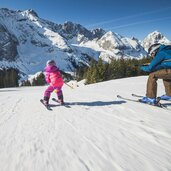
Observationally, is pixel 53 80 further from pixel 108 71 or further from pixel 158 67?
pixel 108 71

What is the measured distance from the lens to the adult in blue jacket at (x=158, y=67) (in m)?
8.09

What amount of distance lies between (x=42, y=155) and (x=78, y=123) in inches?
91.8

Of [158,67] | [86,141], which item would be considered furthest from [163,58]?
[86,141]

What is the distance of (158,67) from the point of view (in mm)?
8438

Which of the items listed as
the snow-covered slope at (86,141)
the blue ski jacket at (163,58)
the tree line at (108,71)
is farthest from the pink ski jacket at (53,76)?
the tree line at (108,71)

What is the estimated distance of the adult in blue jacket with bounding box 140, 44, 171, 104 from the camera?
809cm

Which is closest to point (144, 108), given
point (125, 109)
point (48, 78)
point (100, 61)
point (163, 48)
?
point (125, 109)

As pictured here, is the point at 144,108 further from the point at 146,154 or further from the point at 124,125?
the point at 146,154

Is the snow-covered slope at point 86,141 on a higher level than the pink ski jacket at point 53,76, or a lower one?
lower

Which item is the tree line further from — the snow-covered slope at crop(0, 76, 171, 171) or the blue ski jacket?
the snow-covered slope at crop(0, 76, 171, 171)

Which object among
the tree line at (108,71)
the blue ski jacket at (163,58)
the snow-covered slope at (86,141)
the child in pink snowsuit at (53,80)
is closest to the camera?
the snow-covered slope at (86,141)

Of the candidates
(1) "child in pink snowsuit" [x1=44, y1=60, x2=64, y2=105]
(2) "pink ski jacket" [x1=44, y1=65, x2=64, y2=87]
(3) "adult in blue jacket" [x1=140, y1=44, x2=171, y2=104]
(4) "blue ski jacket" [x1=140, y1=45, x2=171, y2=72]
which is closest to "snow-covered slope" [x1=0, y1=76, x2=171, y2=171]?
(3) "adult in blue jacket" [x1=140, y1=44, x2=171, y2=104]

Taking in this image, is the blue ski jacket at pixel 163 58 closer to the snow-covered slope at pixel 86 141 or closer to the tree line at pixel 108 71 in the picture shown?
the snow-covered slope at pixel 86 141

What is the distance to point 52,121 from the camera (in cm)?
649
